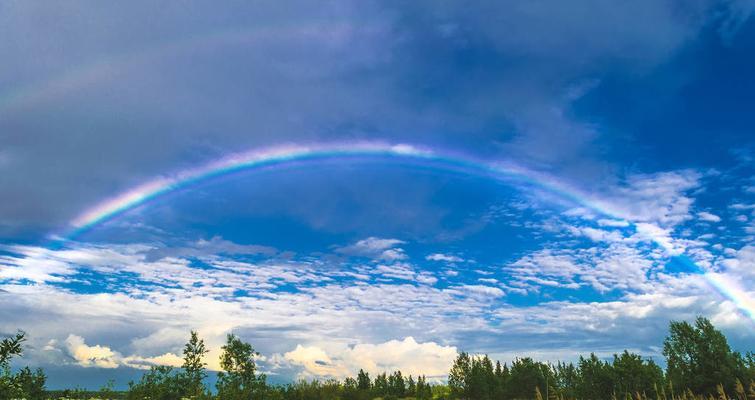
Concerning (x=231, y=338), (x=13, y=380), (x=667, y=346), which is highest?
(x=667, y=346)

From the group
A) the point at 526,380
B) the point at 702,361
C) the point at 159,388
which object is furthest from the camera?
the point at 526,380

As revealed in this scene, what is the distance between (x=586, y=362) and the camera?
283 ft

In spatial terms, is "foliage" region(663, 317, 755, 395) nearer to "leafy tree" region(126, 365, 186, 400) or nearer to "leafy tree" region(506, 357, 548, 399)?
"leafy tree" region(506, 357, 548, 399)

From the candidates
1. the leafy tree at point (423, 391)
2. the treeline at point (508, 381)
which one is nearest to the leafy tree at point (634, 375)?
the treeline at point (508, 381)

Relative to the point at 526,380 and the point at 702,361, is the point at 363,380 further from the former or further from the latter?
the point at 702,361

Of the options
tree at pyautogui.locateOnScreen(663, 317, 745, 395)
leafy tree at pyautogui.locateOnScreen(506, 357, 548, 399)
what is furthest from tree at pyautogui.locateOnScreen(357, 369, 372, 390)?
tree at pyautogui.locateOnScreen(663, 317, 745, 395)

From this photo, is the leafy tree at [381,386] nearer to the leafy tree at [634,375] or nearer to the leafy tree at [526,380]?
the leafy tree at [526,380]

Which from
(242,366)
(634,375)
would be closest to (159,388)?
(242,366)

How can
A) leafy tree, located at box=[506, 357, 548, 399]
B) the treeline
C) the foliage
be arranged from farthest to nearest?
leafy tree, located at box=[506, 357, 548, 399]
the foliage
the treeline

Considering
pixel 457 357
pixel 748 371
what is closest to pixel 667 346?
pixel 748 371

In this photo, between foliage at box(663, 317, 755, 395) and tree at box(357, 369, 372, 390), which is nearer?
foliage at box(663, 317, 755, 395)

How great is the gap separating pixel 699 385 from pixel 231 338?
72.5 metres

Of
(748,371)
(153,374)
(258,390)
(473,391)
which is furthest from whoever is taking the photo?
(473,391)

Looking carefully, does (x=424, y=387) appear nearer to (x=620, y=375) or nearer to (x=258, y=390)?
(x=620, y=375)
